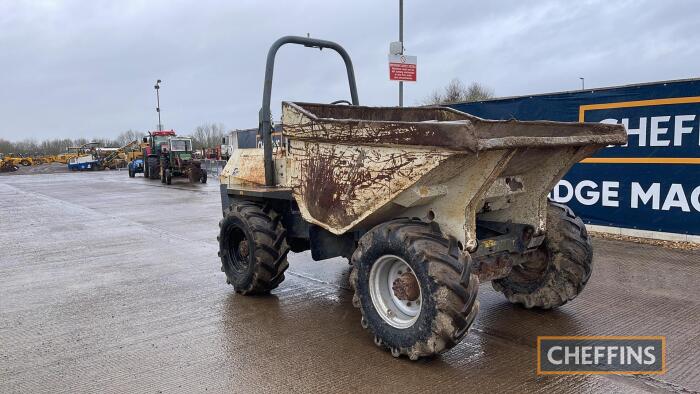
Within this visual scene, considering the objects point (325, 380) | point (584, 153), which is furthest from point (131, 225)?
point (584, 153)

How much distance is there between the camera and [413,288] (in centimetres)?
370

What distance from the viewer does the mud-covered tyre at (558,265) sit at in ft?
14.5

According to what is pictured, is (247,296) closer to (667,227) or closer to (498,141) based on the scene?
(498,141)

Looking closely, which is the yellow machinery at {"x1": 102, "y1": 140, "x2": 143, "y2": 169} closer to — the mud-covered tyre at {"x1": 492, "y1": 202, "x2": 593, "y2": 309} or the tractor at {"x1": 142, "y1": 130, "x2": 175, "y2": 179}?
the tractor at {"x1": 142, "y1": 130, "x2": 175, "y2": 179}

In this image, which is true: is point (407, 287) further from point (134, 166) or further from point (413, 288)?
point (134, 166)

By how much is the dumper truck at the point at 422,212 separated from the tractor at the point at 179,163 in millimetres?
19128

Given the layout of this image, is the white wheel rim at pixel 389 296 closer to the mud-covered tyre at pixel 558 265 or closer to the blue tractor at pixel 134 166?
the mud-covered tyre at pixel 558 265

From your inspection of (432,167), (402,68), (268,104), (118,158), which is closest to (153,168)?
→ (402,68)

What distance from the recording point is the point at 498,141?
10.3 ft

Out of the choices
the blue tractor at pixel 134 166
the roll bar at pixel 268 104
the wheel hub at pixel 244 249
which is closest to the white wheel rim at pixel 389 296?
the roll bar at pixel 268 104

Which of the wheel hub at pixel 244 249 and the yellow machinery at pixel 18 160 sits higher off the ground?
the yellow machinery at pixel 18 160

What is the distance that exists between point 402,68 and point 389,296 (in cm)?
849

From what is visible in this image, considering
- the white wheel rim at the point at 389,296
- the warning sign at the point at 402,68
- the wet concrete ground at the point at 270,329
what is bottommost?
the wet concrete ground at the point at 270,329

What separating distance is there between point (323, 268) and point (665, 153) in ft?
16.8
